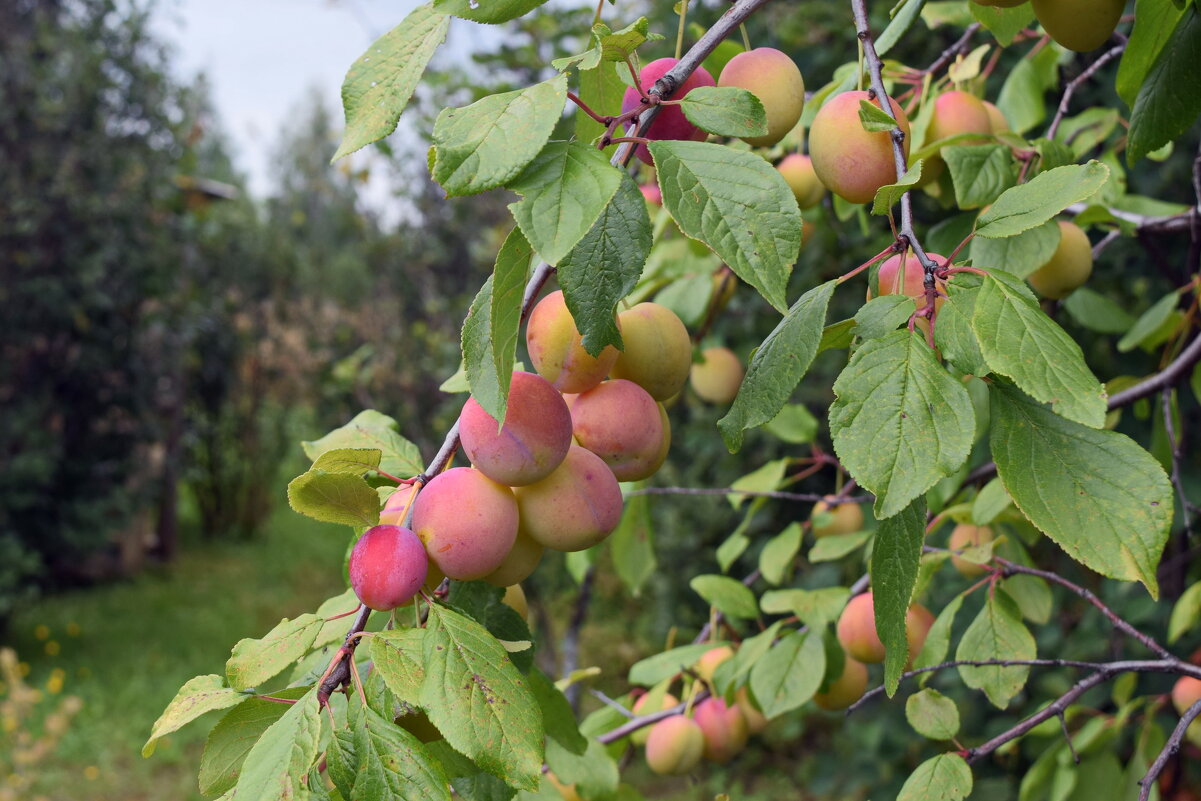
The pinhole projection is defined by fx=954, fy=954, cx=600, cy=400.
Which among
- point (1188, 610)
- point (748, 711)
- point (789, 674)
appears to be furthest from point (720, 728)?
point (1188, 610)

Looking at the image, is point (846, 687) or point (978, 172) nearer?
point (978, 172)

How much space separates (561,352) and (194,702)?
30 cm

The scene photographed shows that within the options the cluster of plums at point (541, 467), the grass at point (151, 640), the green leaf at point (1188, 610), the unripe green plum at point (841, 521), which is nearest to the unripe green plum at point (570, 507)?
the cluster of plums at point (541, 467)

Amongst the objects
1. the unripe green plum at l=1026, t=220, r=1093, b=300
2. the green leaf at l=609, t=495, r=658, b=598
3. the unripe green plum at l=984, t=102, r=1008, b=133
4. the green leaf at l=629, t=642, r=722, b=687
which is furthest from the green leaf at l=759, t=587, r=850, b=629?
the unripe green plum at l=984, t=102, r=1008, b=133

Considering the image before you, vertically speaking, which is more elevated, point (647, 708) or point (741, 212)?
point (741, 212)

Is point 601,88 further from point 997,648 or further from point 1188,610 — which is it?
point 1188,610

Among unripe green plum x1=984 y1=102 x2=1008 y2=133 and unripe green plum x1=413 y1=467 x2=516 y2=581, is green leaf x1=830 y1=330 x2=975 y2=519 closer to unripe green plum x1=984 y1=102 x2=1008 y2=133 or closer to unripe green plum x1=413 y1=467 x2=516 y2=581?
unripe green plum x1=413 y1=467 x2=516 y2=581

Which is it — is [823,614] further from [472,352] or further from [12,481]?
[12,481]

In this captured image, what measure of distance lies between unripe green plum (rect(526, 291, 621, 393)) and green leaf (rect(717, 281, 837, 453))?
0.10 metres

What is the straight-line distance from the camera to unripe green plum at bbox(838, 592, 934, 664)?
0.98m

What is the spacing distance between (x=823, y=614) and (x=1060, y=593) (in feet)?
3.79

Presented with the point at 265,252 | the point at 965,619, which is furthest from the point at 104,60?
the point at 965,619

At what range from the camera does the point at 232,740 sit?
587 millimetres

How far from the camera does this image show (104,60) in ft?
17.0
